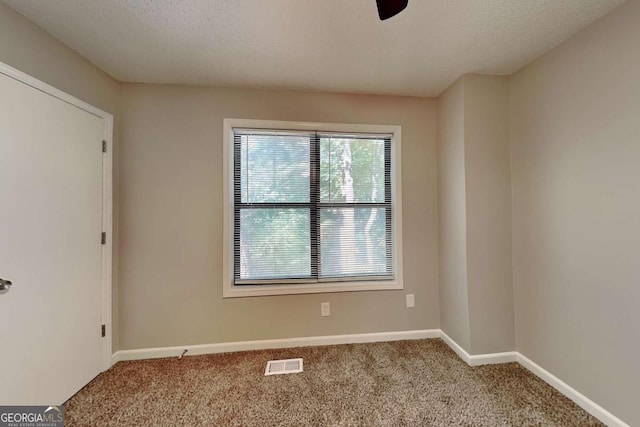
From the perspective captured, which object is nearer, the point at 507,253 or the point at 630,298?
the point at 630,298

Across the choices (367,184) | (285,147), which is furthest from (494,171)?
(285,147)

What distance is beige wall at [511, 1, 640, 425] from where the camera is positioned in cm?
138

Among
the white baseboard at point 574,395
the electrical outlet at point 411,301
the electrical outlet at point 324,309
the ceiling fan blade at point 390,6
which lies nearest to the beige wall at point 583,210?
the white baseboard at point 574,395

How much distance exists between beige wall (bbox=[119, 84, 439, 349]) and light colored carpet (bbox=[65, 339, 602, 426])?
0.27 metres

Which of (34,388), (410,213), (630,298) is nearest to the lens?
(630,298)

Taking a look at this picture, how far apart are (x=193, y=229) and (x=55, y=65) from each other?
140 cm

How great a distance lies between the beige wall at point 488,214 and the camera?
2082 mm

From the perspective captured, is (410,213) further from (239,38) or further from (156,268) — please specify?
(156,268)

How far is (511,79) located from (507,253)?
1.47 meters

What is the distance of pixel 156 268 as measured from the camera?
2.20 metres

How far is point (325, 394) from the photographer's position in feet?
5.64

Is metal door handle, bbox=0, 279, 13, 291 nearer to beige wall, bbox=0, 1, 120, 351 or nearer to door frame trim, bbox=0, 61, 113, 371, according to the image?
door frame trim, bbox=0, 61, 113, 371

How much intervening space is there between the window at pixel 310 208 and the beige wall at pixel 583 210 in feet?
3.36

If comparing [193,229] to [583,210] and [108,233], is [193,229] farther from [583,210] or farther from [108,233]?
[583,210]
